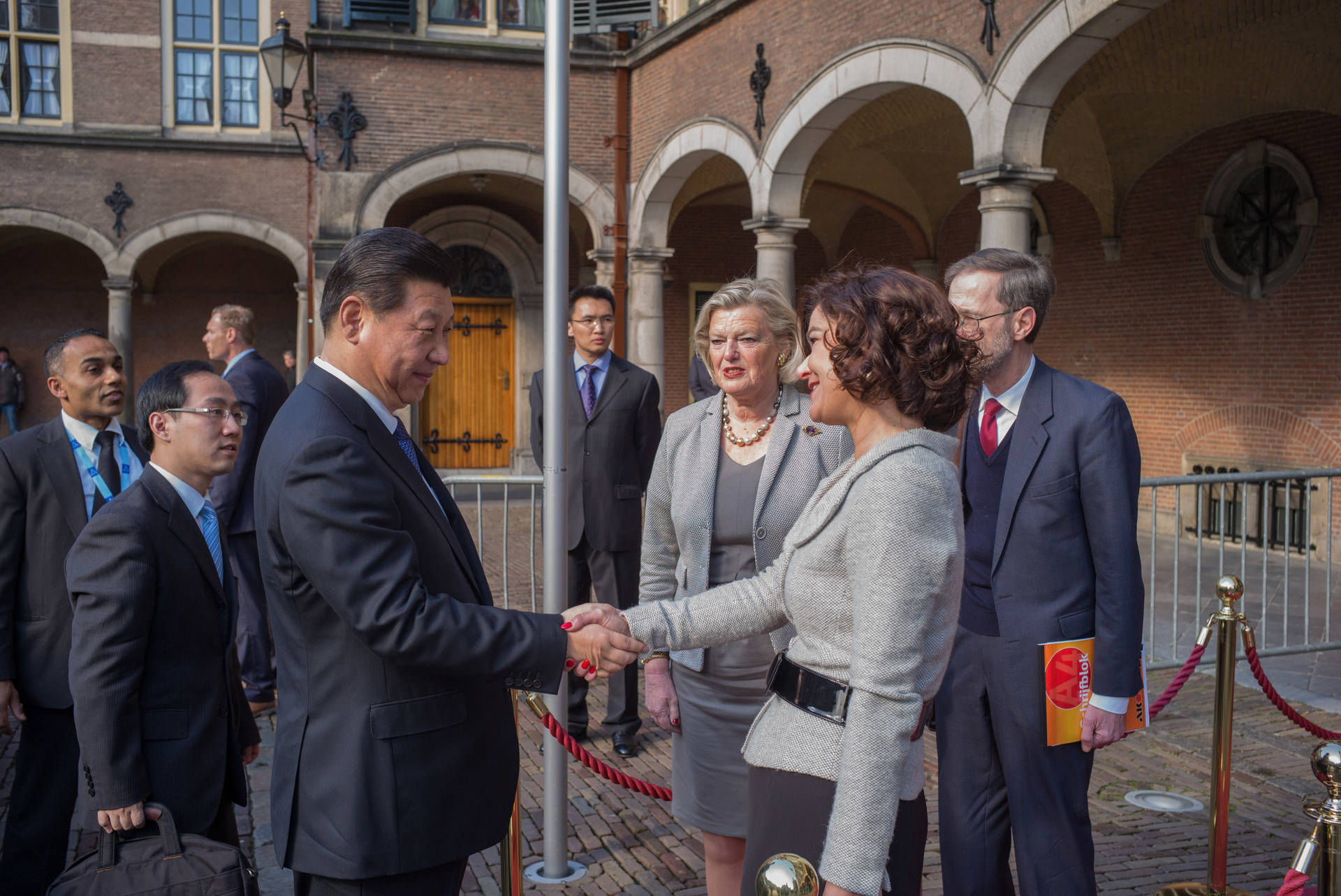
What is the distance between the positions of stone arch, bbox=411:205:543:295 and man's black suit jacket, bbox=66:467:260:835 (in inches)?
608

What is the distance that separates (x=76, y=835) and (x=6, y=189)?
1569 centimetres

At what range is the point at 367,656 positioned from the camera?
184 centimetres

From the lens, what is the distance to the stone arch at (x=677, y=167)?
1133cm

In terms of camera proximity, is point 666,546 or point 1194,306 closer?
point 666,546

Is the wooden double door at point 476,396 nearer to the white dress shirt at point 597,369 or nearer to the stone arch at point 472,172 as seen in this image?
the stone arch at point 472,172

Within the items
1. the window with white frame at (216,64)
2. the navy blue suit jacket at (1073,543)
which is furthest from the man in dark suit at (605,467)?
the window with white frame at (216,64)

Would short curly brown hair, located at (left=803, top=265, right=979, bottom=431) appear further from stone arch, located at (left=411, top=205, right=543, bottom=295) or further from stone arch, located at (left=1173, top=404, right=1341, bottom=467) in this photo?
stone arch, located at (left=411, top=205, right=543, bottom=295)

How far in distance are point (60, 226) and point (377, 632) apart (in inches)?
694

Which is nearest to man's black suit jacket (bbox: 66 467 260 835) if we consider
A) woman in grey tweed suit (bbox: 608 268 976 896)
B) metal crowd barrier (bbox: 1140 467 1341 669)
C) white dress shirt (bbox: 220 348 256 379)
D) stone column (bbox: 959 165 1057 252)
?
woman in grey tweed suit (bbox: 608 268 976 896)

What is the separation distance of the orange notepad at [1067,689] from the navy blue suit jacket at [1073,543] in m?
0.02

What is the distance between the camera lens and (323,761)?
6.04ft

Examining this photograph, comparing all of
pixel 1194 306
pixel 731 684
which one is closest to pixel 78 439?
pixel 731 684

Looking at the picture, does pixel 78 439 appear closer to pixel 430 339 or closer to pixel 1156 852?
pixel 430 339

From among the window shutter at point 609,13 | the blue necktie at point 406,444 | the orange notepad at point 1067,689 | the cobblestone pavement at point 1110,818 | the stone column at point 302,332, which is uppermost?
the window shutter at point 609,13
